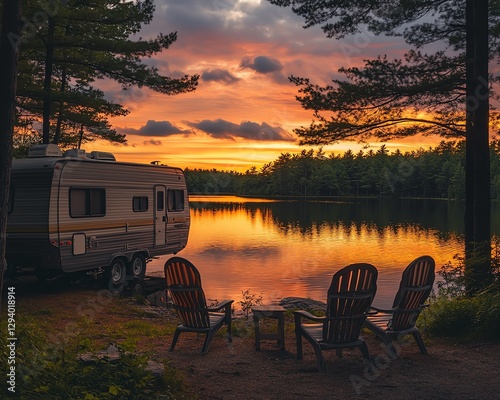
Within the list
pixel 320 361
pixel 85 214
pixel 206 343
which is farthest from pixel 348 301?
pixel 85 214

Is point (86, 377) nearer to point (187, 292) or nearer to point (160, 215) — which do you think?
point (187, 292)

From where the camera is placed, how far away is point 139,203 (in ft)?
49.5

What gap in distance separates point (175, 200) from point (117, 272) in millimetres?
3144

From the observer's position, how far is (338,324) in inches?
265

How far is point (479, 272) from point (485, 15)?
226 inches

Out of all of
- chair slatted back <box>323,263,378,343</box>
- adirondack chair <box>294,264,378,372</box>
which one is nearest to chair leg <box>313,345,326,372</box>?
adirondack chair <box>294,264,378,372</box>

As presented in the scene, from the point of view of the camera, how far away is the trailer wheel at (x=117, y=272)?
46.5ft

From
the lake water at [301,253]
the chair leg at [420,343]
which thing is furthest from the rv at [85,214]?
the chair leg at [420,343]

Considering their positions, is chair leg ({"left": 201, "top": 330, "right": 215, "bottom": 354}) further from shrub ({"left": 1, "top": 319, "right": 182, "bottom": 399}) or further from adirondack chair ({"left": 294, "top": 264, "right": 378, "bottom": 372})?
adirondack chair ({"left": 294, "top": 264, "right": 378, "bottom": 372})

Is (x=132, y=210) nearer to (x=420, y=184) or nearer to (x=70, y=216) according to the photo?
(x=70, y=216)

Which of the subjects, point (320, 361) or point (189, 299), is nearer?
point (320, 361)

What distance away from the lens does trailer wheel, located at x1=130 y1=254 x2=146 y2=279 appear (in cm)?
1500

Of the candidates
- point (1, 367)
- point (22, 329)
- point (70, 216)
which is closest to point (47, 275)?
point (70, 216)

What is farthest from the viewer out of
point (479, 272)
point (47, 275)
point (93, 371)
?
point (47, 275)
